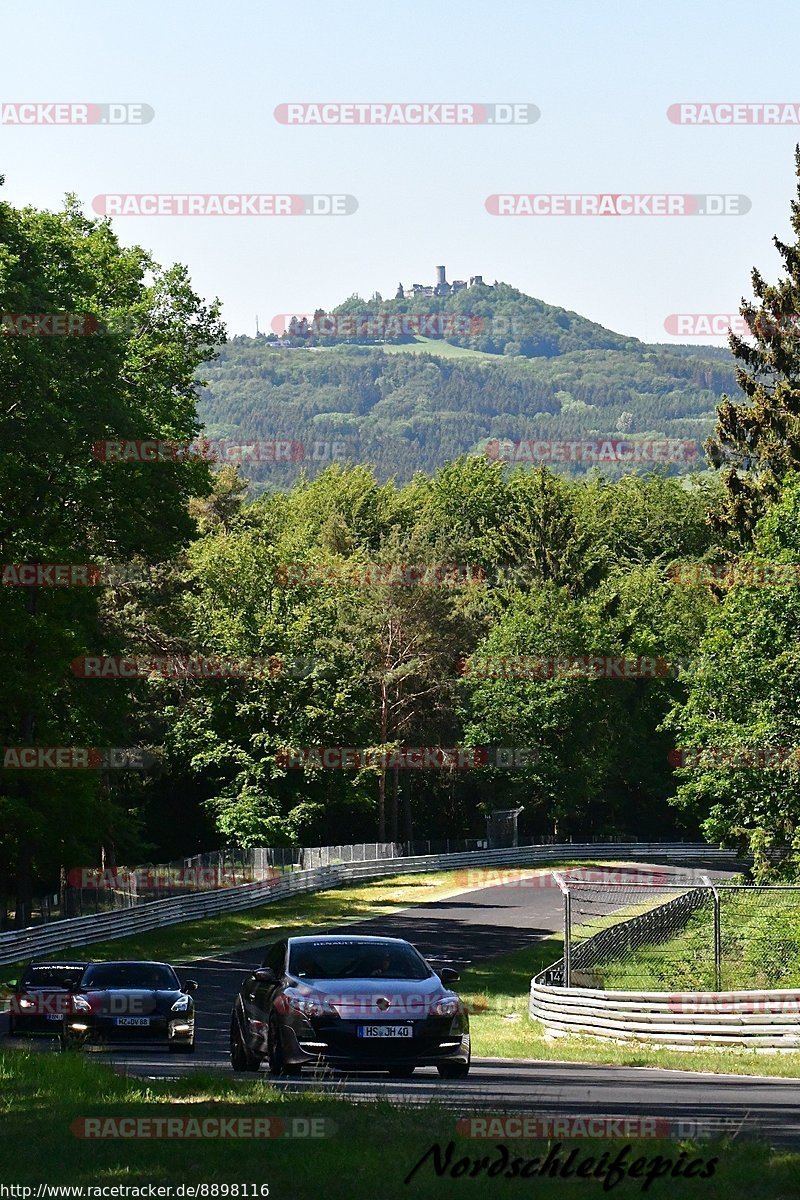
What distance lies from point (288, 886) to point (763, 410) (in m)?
23.9

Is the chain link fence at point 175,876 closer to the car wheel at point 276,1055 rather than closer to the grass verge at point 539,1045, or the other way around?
the grass verge at point 539,1045

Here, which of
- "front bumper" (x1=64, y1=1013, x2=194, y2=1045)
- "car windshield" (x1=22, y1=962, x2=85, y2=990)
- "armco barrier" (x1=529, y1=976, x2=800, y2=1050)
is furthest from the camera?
"car windshield" (x1=22, y1=962, x2=85, y2=990)

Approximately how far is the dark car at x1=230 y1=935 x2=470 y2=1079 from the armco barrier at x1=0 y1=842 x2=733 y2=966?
74.0 feet

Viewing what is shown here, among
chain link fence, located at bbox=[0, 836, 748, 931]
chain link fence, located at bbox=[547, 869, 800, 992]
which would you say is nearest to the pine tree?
chain link fence, located at bbox=[0, 836, 748, 931]

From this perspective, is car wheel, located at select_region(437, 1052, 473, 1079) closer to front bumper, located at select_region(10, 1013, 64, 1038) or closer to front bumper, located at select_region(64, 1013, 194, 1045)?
front bumper, located at select_region(64, 1013, 194, 1045)

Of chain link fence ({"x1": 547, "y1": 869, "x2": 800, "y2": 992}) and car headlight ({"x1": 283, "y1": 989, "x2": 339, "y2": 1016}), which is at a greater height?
car headlight ({"x1": 283, "y1": 989, "x2": 339, "y2": 1016})

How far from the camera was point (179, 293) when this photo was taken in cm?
4991

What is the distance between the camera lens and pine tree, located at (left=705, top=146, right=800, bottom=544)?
53031 millimetres

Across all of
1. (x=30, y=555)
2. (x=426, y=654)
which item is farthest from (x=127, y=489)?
(x=426, y=654)

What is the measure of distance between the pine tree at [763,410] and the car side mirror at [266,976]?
1577 inches

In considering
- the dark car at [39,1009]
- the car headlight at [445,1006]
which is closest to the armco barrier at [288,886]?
the dark car at [39,1009]

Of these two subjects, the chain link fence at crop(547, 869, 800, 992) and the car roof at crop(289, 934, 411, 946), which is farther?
the chain link fence at crop(547, 869, 800, 992)

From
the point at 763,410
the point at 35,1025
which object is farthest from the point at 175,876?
the point at 35,1025

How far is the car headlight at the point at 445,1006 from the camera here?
13.9 metres
